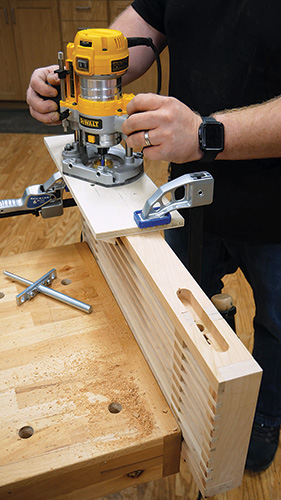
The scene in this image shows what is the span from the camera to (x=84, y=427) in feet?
2.43

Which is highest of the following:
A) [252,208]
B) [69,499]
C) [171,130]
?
[171,130]

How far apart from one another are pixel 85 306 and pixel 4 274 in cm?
23

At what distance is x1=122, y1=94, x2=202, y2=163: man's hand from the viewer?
0.80m

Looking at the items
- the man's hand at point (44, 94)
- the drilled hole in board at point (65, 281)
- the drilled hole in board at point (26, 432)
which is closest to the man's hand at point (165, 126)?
the man's hand at point (44, 94)

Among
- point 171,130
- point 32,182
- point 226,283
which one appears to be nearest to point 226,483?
point 171,130

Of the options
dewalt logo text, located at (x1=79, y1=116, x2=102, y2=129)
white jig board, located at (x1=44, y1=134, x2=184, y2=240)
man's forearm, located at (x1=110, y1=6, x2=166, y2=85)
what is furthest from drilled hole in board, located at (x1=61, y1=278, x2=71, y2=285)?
man's forearm, located at (x1=110, y1=6, x2=166, y2=85)

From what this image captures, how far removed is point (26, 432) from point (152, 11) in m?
0.96

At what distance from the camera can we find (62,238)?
235cm

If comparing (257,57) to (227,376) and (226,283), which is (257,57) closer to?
(227,376)

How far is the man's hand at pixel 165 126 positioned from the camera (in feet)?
2.62

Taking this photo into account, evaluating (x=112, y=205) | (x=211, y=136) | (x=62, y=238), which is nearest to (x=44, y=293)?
(x=112, y=205)

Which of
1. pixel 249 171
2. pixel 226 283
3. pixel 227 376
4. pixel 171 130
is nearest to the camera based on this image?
pixel 227 376

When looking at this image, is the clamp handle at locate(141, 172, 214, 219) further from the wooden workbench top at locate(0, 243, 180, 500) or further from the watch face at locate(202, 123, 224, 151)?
the wooden workbench top at locate(0, 243, 180, 500)

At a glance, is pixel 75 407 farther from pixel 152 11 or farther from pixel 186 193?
pixel 152 11
